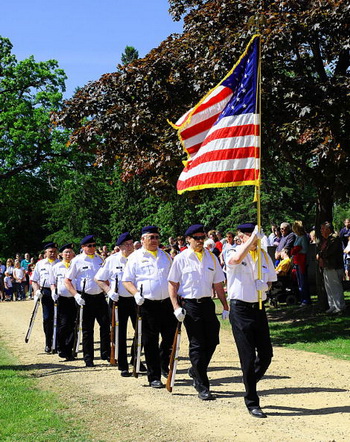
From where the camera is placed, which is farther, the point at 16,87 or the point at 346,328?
the point at 16,87

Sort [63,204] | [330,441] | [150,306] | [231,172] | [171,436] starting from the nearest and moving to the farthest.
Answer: [330,441] → [171,436] → [231,172] → [150,306] → [63,204]

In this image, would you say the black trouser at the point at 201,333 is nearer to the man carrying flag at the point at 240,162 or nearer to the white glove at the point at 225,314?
the white glove at the point at 225,314

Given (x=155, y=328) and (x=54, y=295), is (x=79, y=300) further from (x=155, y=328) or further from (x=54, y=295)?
(x=155, y=328)

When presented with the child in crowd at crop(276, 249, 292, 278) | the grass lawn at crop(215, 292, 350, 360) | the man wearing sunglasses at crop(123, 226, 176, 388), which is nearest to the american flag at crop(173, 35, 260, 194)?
the man wearing sunglasses at crop(123, 226, 176, 388)

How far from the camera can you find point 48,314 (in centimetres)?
1352

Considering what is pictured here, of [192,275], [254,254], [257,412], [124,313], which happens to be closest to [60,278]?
[124,313]

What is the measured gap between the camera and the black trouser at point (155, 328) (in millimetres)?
9336

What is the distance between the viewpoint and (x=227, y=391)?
28.8ft

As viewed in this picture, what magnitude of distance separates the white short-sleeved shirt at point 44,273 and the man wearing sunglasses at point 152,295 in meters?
4.20

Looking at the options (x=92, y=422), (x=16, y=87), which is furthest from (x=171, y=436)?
(x=16, y=87)

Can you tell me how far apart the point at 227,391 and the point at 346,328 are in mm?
5705

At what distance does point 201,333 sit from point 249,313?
948 mm

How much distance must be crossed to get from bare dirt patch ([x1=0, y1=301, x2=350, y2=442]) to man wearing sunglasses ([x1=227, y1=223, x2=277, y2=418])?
452mm

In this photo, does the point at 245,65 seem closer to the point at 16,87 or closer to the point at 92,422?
the point at 92,422
